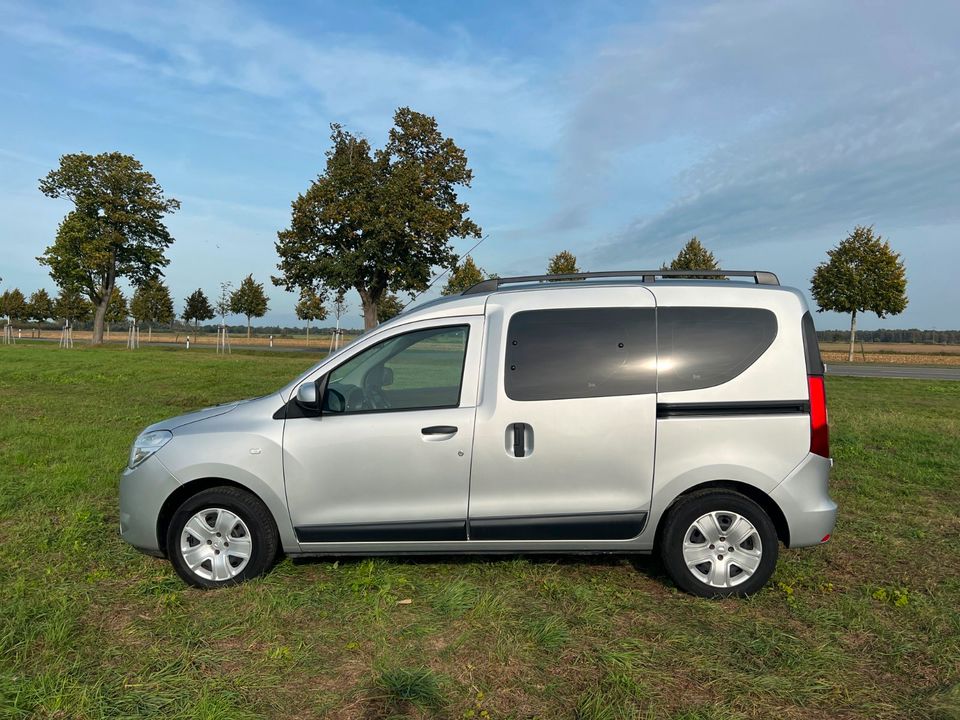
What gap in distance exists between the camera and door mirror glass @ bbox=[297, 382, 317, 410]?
14.2 feet

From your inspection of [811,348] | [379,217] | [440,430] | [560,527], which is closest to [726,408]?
[811,348]

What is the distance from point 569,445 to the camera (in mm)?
4250

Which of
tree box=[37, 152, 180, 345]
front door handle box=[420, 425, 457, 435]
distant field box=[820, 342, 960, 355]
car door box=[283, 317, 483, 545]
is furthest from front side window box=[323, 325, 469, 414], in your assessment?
distant field box=[820, 342, 960, 355]

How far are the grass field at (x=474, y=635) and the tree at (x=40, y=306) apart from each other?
8388 centimetres

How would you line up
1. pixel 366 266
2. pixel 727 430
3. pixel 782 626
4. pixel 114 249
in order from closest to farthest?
pixel 782 626
pixel 727 430
pixel 366 266
pixel 114 249

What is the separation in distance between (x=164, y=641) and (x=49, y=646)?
1.82 feet

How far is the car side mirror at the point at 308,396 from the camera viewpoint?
4.32m

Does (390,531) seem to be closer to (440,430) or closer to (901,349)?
(440,430)

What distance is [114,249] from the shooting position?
41.1 metres

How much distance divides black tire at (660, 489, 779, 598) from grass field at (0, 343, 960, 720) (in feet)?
0.35

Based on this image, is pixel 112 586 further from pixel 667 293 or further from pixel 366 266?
pixel 366 266

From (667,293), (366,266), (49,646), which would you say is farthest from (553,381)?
(366,266)

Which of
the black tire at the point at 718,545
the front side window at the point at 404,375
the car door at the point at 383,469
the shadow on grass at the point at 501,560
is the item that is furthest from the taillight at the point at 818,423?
the front side window at the point at 404,375

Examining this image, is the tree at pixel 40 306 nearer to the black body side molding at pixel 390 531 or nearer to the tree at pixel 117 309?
the tree at pixel 117 309
